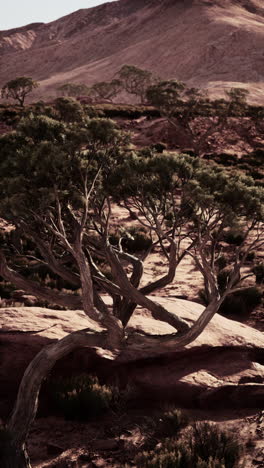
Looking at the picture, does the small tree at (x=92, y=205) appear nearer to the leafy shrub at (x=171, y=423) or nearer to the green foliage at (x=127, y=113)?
the leafy shrub at (x=171, y=423)

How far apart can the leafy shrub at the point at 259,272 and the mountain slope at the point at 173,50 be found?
67.7 meters

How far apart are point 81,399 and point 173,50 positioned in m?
134

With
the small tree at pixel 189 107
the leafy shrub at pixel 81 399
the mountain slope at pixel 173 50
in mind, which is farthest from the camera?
the mountain slope at pixel 173 50

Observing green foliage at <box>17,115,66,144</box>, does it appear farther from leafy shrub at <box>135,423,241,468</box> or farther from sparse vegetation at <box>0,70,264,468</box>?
leafy shrub at <box>135,423,241,468</box>

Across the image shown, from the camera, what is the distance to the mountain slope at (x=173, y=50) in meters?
110

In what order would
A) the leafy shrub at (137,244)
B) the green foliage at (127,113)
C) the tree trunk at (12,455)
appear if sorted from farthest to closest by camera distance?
the green foliage at (127,113)
the leafy shrub at (137,244)
the tree trunk at (12,455)

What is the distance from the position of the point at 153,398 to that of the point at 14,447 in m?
2.97

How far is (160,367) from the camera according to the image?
9.35 m

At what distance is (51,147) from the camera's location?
8.05m

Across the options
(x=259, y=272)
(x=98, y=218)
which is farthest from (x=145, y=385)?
(x=259, y=272)

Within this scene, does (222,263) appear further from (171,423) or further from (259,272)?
(171,423)

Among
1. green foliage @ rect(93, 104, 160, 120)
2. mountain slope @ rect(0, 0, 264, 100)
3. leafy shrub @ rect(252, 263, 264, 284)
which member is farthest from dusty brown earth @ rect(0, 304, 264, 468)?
mountain slope @ rect(0, 0, 264, 100)

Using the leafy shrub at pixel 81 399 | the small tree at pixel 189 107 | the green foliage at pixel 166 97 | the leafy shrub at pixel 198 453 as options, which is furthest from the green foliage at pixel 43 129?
the green foliage at pixel 166 97

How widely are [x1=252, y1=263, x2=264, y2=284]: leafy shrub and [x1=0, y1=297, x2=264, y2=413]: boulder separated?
6547 millimetres
